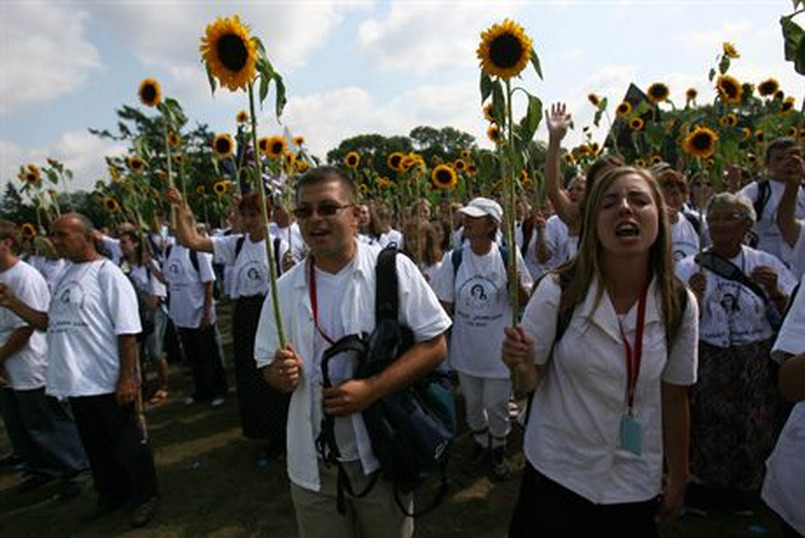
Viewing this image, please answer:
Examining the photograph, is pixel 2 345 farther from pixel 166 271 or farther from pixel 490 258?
pixel 490 258

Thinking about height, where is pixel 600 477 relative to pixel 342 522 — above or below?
above

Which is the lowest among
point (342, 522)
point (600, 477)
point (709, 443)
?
point (709, 443)

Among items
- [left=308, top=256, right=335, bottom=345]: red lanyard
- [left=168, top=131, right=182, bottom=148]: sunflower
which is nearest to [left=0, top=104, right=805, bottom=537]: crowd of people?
[left=308, top=256, right=335, bottom=345]: red lanyard

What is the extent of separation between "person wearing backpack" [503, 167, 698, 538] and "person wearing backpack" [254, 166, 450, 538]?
0.51m

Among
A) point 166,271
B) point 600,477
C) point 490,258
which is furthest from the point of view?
point 166,271

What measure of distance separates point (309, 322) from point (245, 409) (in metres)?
3.27

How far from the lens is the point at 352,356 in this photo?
2336mm

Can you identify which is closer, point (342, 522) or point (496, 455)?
point (342, 522)

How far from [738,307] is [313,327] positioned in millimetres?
2907

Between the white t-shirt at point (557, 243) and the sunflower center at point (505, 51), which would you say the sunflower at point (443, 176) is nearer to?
the white t-shirt at point (557, 243)

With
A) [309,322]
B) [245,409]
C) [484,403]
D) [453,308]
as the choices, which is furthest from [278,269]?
[309,322]

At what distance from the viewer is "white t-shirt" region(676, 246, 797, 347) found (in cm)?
357

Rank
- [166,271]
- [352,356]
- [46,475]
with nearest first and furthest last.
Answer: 1. [352,356]
2. [46,475]
3. [166,271]

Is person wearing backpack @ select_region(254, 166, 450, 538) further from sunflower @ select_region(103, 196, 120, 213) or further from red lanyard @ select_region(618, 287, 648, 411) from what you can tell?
sunflower @ select_region(103, 196, 120, 213)
